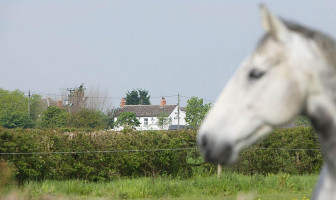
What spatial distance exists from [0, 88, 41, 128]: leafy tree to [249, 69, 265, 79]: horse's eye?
213ft

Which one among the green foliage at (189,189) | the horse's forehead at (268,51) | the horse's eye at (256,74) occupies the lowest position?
the green foliage at (189,189)

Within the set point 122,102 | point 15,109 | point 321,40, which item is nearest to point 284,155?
point 321,40

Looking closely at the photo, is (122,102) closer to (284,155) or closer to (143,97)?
(143,97)

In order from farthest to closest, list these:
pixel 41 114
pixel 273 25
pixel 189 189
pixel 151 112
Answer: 1. pixel 151 112
2. pixel 41 114
3. pixel 189 189
4. pixel 273 25

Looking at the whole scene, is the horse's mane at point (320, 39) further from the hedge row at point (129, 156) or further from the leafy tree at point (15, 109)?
the leafy tree at point (15, 109)

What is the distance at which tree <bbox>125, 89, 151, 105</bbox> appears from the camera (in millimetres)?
93812

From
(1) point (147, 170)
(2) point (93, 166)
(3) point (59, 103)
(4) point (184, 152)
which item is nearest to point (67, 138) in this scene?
(2) point (93, 166)

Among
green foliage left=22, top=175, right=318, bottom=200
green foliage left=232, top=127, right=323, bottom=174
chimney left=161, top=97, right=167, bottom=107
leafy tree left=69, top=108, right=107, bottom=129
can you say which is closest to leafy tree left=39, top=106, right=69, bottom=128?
leafy tree left=69, top=108, right=107, bottom=129

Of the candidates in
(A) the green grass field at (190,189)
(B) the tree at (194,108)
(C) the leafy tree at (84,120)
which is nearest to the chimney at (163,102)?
(B) the tree at (194,108)

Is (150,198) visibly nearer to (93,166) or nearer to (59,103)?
(93,166)

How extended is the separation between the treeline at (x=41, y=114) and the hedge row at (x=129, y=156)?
3326cm

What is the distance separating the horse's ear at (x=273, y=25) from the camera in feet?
6.22

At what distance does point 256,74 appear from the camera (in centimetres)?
197

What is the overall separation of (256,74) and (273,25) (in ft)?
0.64
